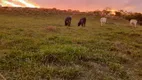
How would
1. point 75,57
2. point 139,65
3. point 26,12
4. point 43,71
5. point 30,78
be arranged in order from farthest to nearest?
point 26,12
point 139,65
point 75,57
point 43,71
point 30,78

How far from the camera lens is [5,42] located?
8922mm

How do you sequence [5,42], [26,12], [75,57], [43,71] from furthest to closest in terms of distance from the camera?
1. [26,12]
2. [5,42]
3. [75,57]
4. [43,71]

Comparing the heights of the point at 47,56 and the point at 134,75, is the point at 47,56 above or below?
above

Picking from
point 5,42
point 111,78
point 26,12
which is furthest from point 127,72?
point 26,12

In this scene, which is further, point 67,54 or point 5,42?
point 5,42

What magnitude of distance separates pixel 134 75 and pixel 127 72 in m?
0.22

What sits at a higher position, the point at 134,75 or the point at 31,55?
the point at 31,55

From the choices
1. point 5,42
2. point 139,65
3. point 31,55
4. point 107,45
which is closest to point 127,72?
point 139,65

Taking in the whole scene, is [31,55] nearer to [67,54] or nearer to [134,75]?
[67,54]

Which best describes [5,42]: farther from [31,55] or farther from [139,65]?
[139,65]

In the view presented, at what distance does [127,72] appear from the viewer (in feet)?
22.2

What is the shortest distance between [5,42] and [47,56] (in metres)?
2.56

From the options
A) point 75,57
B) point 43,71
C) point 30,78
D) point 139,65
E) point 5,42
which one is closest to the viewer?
point 30,78

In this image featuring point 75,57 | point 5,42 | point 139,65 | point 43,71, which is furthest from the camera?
point 5,42
